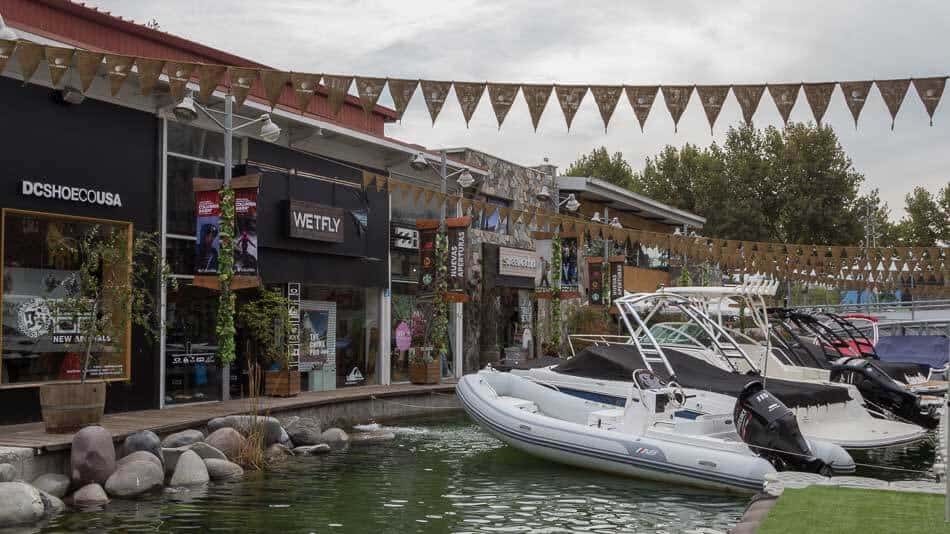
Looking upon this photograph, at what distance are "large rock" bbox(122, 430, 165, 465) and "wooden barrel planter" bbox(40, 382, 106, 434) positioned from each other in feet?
2.30

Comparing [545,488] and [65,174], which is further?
[65,174]

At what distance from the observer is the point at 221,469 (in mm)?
12609

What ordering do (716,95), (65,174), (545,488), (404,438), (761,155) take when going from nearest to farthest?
1. (716,95)
2. (545,488)
3. (65,174)
4. (404,438)
5. (761,155)

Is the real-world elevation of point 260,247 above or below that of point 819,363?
above

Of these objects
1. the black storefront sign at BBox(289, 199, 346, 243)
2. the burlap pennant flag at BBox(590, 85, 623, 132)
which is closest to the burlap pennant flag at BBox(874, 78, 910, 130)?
the burlap pennant flag at BBox(590, 85, 623, 132)

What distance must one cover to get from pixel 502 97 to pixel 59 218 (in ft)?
26.6

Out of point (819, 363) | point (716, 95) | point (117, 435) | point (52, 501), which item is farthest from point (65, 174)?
point (819, 363)

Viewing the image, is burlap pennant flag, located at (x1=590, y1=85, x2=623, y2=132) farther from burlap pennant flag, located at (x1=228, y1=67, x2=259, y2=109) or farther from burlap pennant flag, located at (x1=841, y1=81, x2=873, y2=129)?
burlap pennant flag, located at (x1=228, y1=67, x2=259, y2=109)

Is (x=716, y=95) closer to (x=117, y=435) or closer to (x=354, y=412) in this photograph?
(x=117, y=435)

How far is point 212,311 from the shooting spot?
1859 centimetres

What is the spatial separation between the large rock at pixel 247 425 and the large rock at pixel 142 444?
1.67 metres

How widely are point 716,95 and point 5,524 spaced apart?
29.7 feet

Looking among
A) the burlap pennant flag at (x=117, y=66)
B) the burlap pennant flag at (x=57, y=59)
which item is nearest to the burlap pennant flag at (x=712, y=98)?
the burlap pennant flag at (x=117, y=66)

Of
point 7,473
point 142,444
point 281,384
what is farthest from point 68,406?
point 281,384
